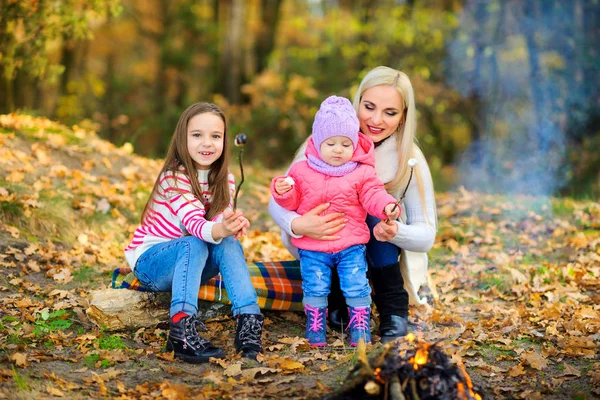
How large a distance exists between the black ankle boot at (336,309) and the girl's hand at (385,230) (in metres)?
0.55

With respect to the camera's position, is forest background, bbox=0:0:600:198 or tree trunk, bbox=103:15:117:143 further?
tree trunk, bbox=103:15:117:143

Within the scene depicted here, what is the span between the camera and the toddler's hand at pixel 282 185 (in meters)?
4.02

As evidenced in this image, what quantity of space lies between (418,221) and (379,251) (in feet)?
1.07

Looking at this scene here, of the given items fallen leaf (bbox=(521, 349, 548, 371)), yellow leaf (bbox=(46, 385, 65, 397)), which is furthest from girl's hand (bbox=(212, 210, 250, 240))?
fallen leaf (bbox=(521, 349, 548, 371))

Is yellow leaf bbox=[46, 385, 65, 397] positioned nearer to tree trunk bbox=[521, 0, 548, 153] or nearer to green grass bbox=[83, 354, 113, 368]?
green grass bbox=[83, 354, 113, 368]

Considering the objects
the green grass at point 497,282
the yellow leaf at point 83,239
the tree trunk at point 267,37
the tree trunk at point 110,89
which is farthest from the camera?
the tree trunk at point 110,89

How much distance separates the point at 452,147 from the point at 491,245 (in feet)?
27.3

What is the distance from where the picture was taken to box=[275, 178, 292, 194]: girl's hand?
4.02 m

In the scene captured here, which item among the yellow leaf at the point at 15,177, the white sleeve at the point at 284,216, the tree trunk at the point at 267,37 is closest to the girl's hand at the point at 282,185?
the white sleeve at the point at 284,216

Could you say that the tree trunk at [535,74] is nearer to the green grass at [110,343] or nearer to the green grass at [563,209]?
the green grass at [563,209]

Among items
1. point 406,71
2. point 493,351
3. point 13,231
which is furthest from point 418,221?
point 406,71

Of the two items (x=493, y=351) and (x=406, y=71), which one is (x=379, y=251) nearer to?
(x=493, y=351)

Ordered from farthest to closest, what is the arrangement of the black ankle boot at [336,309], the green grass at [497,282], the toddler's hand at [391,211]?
the green grass at [497,282]
the black ankle boot at [336,309]
the toddler's hand at [391,211]

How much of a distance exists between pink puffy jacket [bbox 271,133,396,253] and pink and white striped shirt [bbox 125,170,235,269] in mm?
461
